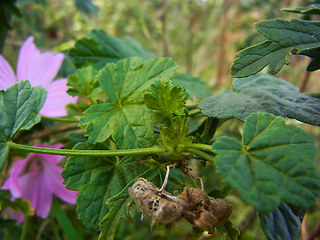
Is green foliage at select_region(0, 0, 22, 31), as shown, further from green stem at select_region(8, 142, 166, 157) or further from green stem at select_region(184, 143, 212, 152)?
green stem at select_region(184, 143, 212, 152)

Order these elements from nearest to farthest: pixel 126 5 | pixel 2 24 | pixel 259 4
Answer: pixel 2 24 < pixel 259 4 < pixel 126 5

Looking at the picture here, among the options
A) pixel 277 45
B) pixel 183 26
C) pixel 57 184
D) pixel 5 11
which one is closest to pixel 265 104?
pixel 277 45

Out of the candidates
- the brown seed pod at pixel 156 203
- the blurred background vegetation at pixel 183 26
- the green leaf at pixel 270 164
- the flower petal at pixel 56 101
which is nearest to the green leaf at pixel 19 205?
Answer: the flower petal at pixel 56 101

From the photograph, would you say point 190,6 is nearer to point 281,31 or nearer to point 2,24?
point 2,24

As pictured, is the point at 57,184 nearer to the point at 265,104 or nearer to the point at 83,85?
the point at 83,85

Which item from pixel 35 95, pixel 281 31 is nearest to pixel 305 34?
pixel 281 31

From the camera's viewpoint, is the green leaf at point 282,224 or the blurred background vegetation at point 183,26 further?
the blurred background vegetation at point 183,26

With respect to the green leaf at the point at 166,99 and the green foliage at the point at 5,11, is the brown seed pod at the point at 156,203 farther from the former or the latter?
the green foliage at the point at 5,11
